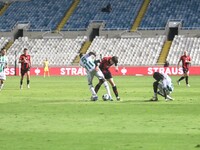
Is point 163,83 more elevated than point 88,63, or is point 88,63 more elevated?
point 88,63

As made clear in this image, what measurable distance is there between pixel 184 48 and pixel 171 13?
7.45 m

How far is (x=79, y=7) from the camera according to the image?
3302 inches

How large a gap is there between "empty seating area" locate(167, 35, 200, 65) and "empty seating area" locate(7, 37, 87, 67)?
36.5ft

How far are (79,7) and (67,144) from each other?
240 ft

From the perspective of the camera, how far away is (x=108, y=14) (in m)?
81.3

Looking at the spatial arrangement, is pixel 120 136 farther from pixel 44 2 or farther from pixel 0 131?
pixel 44 2

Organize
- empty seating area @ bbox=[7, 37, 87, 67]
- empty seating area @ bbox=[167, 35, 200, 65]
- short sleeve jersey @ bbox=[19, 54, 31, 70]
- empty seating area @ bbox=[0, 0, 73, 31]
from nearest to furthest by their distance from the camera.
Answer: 1. short sleeve jersey @ bbox=[19, 54, 31, 70]
2. empty seating area @ bbox=[167, 35, 200, 65]
3. empty seating area @ bbox=[7, 37, 87, 67]
4. empty seating area @ bbox=[0, 0, 73, 31]

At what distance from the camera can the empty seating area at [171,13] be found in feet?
247

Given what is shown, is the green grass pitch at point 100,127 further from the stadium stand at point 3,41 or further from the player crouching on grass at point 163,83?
the stadium stand at point 3,41

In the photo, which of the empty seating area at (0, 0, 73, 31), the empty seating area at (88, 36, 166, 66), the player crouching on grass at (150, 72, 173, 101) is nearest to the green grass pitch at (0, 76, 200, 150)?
the player crouching on grass at (150, 72, 173, 101)

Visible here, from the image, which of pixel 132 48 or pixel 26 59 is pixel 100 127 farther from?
pixel 132 48

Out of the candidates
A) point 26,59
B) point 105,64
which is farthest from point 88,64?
point 26,59

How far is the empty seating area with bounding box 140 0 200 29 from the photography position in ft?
247

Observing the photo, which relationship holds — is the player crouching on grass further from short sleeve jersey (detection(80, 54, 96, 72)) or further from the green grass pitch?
the green grass pitch
